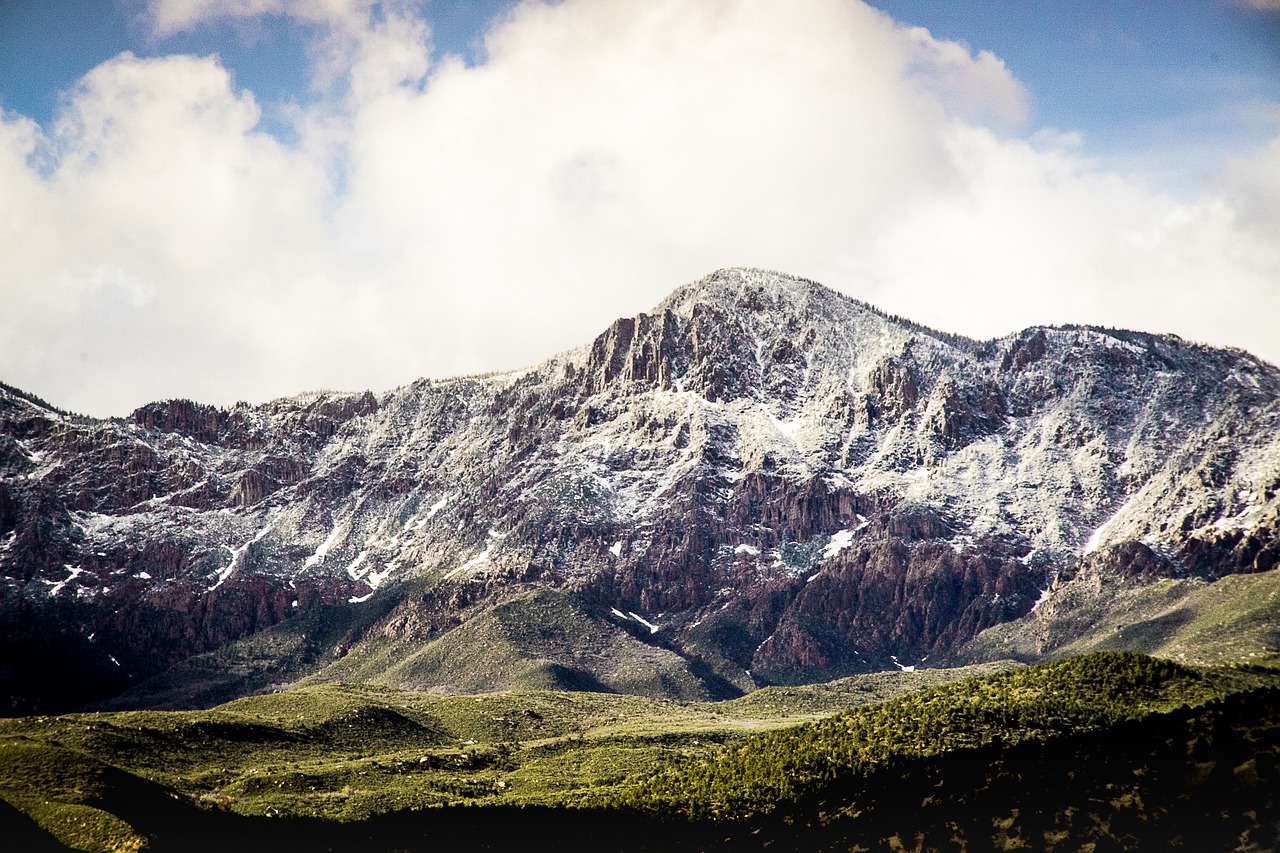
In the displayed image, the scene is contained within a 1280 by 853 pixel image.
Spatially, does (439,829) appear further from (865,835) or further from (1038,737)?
(1038,737)

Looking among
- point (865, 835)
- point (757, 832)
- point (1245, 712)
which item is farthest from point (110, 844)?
point (1245, 712)

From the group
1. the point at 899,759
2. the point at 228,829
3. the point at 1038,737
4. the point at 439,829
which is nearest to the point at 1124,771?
the point at 1038,737

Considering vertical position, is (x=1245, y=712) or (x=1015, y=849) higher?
(x=1245, y=712)

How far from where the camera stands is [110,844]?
170 metres

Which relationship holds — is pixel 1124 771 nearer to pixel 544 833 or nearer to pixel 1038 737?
pixel 1038 737

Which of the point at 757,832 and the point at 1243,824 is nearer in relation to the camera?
the point at 1243,824

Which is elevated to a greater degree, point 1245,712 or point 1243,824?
point 1245,712

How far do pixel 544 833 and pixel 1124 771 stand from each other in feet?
240

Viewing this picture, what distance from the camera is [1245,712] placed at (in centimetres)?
18962

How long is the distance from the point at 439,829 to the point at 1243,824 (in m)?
98.5

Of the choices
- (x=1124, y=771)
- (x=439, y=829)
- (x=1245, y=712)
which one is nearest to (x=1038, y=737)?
(x=1124, y=771)

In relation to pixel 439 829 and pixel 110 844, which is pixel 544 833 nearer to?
pixel 439 829

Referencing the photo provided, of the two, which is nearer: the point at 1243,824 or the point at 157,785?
the point at 1243,824

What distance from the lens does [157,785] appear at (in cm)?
19675
